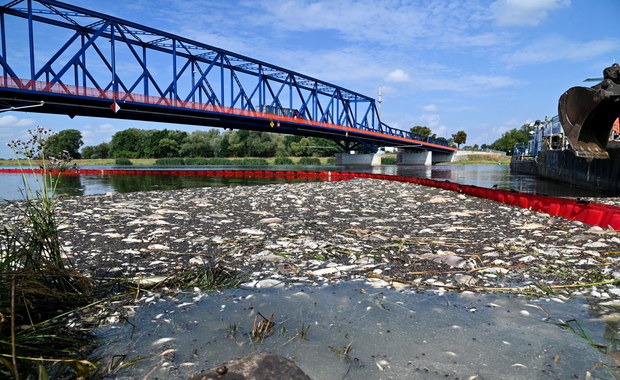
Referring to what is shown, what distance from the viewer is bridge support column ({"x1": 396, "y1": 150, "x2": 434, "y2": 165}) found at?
10762 cm

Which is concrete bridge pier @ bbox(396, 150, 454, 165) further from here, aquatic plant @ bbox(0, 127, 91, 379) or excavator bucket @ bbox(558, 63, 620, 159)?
aquatic plant @ bbox(0, 127, 91, 379)

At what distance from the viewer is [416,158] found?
359 feet

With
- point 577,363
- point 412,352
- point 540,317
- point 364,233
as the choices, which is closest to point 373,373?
point 412,352

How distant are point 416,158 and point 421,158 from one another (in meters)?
1.96

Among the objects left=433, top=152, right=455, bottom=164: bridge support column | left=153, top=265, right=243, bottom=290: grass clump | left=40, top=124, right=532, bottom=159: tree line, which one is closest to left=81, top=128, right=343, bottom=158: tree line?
left=40, top=124, right=532, bottom=159: tree line

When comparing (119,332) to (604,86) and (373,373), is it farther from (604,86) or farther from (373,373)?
(604,86)

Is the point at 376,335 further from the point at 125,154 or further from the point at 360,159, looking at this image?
the point at 125,154

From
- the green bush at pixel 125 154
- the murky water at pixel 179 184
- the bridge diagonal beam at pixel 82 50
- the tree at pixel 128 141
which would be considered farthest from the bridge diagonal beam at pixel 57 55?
the tree at pixel 128 141

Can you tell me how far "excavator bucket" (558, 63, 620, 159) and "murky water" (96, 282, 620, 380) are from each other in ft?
35.8

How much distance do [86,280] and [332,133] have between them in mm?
74982

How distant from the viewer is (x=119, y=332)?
2.61 meters

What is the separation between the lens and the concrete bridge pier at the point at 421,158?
10794 cm

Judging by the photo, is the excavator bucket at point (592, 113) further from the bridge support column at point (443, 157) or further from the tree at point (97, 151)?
Answer: the tree at point (97, 151)

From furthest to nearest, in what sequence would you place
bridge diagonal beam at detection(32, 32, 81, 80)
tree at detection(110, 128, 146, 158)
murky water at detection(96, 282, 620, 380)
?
1. tree at detection(110, 128, 146, 158)
2. bridge diagonal beam at detection(32, 32, 81, 80)
3. murky water at detection(96, 282, 620, 380)
